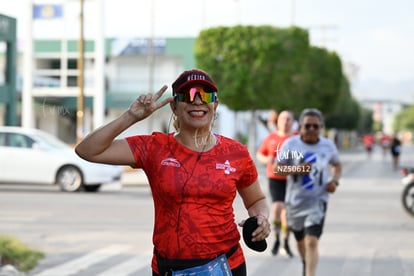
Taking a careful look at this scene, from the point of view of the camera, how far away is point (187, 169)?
414 centimetres

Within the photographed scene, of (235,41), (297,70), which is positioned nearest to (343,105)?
(297,70)

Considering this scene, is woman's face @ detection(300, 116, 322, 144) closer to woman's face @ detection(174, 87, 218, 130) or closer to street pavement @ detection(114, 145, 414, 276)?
street pavement @ detection(114, 145, 414, 276)

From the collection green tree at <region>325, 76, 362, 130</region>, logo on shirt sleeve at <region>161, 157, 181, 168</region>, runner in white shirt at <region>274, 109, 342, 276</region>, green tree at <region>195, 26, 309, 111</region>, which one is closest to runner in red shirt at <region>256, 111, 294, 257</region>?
runner in white shirt at <region>274, 109, 342, 276</region>

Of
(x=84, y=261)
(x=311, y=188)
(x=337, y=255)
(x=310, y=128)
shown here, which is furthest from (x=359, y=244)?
(x=310, y=128)

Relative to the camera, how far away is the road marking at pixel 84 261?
9.41 meters

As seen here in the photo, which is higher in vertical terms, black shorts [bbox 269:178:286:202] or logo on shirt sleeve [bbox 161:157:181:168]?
logo on shirt sleeve [bbox 161:157:181:168]

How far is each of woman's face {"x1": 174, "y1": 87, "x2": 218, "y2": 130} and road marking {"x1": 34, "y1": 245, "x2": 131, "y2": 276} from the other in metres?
5.40

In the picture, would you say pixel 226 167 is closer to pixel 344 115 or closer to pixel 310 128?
pixel 310 128

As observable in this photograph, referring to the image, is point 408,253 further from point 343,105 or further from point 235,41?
point 343,105

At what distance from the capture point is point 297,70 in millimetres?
49469

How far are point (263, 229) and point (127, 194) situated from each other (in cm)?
1731

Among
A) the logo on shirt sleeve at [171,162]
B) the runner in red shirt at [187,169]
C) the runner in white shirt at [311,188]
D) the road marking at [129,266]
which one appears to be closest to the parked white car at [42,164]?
the road marking at [129,266]

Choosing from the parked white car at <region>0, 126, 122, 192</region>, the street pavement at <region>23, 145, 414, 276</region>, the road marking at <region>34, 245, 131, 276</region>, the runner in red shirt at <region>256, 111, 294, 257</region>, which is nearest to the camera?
the road marking at <region>34, 245, 131, 276</region>

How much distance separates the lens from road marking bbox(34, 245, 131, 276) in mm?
9414
